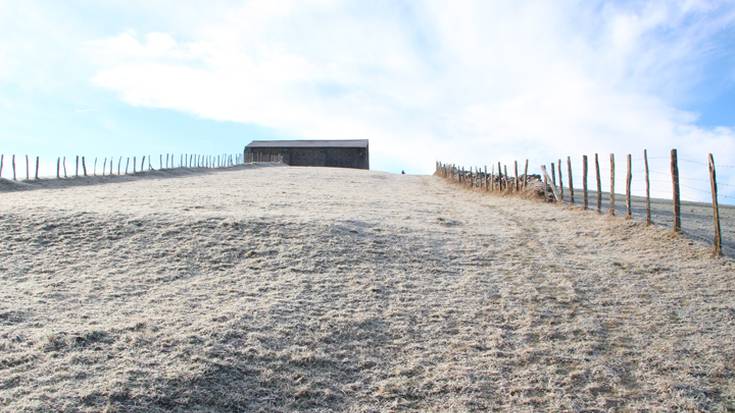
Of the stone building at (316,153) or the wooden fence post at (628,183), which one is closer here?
the wooden fence post at (628,183)

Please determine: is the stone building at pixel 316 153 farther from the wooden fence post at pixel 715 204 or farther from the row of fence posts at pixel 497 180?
the wooden fence post at pixel 715 204

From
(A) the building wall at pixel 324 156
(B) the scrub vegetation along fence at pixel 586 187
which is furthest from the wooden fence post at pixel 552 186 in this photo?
(A) the building wall at pixel 324 156

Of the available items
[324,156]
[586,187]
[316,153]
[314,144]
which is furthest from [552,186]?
[314,144]

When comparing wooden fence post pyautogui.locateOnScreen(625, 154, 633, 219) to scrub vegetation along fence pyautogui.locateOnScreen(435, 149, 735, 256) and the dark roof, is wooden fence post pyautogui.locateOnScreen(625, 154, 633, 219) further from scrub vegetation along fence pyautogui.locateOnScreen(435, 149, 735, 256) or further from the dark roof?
the dark roof

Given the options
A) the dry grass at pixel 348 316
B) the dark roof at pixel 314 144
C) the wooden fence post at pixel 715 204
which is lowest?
the dry grass at pixel 348 316

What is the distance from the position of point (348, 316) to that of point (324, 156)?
46.4 metres

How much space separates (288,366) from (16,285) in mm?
4658

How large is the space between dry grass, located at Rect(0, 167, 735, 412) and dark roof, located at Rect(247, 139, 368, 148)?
1621 inches

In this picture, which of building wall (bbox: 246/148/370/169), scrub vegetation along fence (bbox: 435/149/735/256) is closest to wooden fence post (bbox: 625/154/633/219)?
scrub vegetation along fence (bbox: 435/149/735/256)

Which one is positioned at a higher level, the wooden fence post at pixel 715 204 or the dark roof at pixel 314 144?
the dark roof at pixel 314 144

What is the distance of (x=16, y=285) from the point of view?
317 inches

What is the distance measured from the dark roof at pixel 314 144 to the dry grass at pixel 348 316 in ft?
135

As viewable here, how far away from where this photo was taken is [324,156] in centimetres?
5294

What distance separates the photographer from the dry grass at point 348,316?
539 cm
